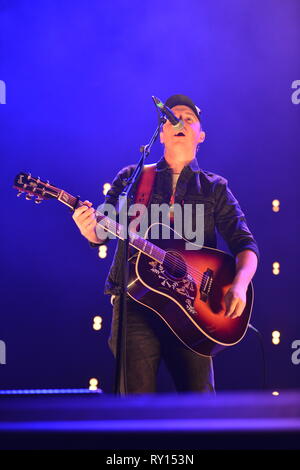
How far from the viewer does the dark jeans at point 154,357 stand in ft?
7.50

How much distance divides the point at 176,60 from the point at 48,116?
92cm

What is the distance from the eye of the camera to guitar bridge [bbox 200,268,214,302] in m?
2.38

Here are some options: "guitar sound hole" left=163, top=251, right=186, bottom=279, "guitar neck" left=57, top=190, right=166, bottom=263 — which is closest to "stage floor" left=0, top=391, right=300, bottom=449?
"guitar neck" left=57, top=190, right=166, bottom=263

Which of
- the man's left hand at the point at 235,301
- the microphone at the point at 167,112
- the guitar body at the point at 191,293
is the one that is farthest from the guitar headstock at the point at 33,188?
the man's left hand at the point at 235,301

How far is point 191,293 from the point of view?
235 cm

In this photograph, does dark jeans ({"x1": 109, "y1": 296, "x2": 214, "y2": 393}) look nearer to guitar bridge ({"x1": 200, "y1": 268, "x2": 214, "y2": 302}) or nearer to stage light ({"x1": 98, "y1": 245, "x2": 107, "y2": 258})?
guitar bridge ({"x1": 200, "y1": 268, "x2": 214, "y2": 302})

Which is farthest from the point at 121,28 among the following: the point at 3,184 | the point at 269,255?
the point at 269,255

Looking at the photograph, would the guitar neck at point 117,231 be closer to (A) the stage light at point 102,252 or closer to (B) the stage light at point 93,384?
(A) the stage light at point 102,252

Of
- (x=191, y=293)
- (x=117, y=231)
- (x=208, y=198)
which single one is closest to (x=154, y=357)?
(x=191, y=293)

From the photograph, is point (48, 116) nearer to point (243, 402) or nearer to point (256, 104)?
point (256, 104)

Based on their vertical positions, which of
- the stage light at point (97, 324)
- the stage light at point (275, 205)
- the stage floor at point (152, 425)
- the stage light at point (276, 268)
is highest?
the stage light at point (275, 205)

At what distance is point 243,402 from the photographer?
485mm

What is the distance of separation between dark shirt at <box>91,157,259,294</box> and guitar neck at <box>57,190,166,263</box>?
0.27 meters

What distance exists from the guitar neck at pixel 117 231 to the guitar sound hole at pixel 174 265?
31 mm
